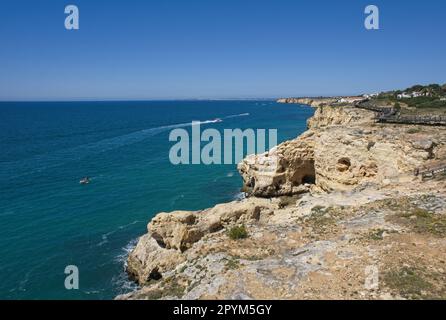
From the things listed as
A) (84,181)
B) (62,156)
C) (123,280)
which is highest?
(62,156)

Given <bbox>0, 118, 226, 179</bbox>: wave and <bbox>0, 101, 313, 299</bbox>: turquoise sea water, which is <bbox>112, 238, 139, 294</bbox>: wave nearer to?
<bbox>0, 101, 313, 299</bbox>: turquoise sea water

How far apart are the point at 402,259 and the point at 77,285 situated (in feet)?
67.8

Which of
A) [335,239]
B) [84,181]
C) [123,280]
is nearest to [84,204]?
[84,181]

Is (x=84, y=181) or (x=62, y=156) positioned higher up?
(x=62, y=156)

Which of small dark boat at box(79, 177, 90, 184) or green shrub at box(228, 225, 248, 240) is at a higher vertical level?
green shrub at box(228, 225, 248, 240)

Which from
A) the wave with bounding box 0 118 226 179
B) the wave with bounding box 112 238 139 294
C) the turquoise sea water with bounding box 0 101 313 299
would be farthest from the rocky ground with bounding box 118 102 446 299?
the wave with bounding box 0 118 226 179

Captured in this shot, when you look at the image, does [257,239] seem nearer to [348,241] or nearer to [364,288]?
[348,241]

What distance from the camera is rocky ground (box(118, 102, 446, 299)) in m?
12.2

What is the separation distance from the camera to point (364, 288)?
11734 millimetres

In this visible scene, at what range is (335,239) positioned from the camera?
1572 centimetres

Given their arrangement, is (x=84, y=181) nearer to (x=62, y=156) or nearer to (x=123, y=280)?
(x=62, y=156)

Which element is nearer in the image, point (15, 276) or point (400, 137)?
point (15, 276)
